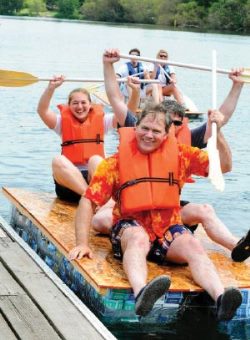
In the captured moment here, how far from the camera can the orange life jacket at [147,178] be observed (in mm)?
4984

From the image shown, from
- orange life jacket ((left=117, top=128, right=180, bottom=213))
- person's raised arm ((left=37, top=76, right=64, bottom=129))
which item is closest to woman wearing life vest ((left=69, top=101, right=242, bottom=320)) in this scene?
orange life jacket ((left=117, top=128, right=180, bottom=213))

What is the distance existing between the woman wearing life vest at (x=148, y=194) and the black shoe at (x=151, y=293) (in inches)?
15.3

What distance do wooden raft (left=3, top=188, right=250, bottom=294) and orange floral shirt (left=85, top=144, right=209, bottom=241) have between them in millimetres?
225

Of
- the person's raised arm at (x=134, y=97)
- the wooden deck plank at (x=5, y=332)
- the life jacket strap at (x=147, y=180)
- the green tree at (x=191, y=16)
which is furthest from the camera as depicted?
the green tree at (x=191, y=16)

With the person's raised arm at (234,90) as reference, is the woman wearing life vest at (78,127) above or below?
below

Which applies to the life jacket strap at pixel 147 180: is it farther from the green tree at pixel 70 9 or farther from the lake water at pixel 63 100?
the green tree at pixel 70 9

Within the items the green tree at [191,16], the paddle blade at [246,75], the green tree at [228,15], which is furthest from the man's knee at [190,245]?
the green tree at [191,16]

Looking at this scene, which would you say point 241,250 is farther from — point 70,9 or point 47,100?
point 70,9

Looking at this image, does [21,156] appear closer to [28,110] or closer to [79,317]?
[28,110]

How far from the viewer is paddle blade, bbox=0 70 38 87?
6781mm

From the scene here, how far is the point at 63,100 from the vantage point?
1744 centimetres

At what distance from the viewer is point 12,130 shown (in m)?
13.4

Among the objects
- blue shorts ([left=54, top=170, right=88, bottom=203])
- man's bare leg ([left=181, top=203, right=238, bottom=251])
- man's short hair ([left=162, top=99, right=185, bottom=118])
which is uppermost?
man's short hair ([left=162, top=99, right=185, bottom=118])

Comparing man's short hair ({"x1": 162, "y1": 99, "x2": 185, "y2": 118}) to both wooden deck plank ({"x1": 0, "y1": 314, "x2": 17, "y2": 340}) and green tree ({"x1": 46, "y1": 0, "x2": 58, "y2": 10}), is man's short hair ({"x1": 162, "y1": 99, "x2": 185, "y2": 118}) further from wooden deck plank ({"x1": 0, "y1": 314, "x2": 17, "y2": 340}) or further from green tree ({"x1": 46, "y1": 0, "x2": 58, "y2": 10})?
green tree ({"x1": 46, "y1": 0, "x2": 58, "y2": 10})
